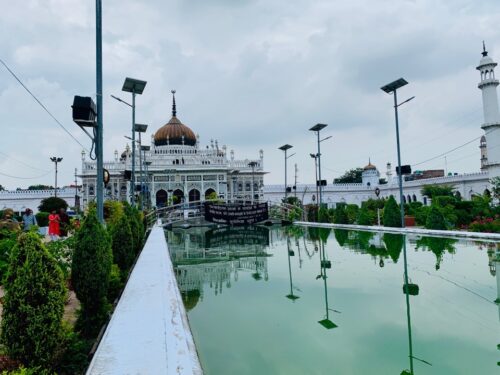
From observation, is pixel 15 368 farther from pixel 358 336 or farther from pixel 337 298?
pixel 337 298

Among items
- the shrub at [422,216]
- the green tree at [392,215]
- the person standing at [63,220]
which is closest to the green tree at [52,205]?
the person standing at [63,220]

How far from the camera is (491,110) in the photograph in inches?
1155

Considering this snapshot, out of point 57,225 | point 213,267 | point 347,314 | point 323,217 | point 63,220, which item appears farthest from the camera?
point 323,217

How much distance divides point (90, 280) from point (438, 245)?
8.64m

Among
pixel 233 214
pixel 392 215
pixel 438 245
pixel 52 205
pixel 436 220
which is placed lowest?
pixel 438 245

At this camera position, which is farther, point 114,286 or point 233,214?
point 233,214

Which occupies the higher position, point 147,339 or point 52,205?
point 52,205

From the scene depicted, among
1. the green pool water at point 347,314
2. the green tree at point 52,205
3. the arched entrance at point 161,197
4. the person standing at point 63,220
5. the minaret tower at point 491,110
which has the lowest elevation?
the green pool water at point 347,314

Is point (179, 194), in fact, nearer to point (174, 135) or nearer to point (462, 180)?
point (174, 135)

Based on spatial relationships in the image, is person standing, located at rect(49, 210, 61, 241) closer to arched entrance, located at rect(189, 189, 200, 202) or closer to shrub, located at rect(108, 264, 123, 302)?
shrub, located at rect(108, 264, 123, 302)

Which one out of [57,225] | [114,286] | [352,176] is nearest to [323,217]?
[57,225]

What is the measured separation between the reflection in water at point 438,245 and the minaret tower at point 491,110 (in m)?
22.1

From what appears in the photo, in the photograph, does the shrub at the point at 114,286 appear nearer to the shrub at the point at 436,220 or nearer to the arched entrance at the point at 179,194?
the shrub at the point at 436,220

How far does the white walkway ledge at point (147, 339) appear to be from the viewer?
209cm
